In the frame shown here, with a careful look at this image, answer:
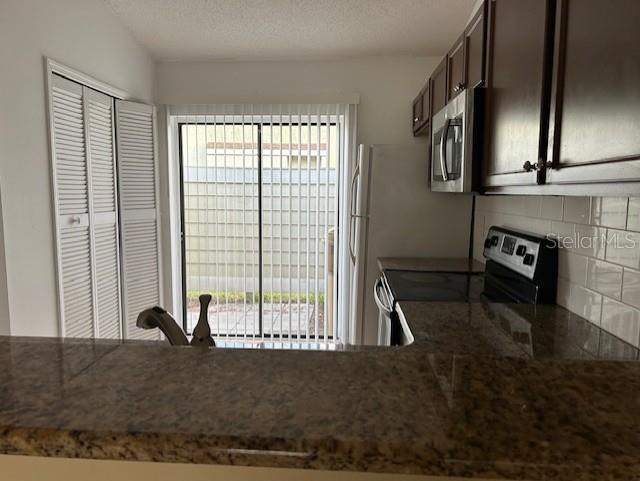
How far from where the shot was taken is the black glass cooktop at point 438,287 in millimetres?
1891

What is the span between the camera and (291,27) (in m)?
2.95

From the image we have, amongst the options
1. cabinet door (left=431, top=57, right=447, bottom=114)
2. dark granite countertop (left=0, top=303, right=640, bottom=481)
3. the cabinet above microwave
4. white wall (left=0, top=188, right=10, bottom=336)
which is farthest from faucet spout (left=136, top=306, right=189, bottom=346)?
cabinet door (left=431, top=57, right=447, bottom=114)

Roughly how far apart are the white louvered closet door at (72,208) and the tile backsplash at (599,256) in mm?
2484

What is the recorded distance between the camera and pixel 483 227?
9.00 ft

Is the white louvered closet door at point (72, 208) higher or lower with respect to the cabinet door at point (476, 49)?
lower

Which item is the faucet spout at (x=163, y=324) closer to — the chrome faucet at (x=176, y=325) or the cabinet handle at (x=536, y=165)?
the chrome faucet at (x=176, y=325)

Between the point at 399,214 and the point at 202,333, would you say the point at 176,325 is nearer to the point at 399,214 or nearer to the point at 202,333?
the point at 202,333

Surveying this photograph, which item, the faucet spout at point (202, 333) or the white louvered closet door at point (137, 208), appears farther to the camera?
the white louvered closet door at point (137, 208)

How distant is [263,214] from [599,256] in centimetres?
265

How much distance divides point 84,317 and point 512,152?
2.60 metres

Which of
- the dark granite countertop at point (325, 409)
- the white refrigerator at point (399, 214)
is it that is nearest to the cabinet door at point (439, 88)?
the white refrigerator at point (399, 214)

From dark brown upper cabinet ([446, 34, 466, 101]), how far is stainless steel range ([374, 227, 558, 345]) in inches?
28.3

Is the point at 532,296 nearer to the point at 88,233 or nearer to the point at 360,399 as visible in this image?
the point at 360,399

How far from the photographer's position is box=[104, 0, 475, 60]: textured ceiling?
2.70 meters
